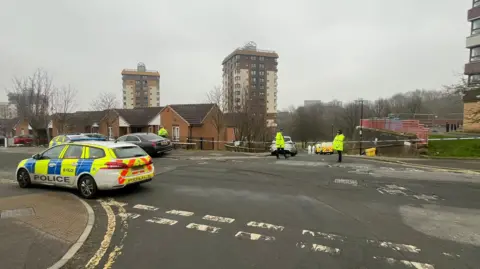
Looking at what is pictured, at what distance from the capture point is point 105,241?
4664mm

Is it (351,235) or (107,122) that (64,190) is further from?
(107,122)

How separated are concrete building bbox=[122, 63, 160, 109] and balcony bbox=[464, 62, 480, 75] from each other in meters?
109

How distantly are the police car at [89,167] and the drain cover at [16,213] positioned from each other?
57.6 inches

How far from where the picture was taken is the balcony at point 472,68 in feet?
95.5

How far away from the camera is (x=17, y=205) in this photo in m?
6.75

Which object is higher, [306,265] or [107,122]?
[107,122]

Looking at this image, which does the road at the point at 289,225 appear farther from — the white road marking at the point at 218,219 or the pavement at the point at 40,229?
the pavement at the point at 40,229

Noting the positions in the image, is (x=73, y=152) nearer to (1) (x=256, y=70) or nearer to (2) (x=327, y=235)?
(2) (x=327, y=235)

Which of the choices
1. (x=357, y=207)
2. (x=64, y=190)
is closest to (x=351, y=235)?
(x=357, y=207)

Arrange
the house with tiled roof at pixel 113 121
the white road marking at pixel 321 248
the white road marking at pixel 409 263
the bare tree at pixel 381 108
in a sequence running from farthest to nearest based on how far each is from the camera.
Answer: the bare tree at pixel 381 108
the house with tiled roof at pixel 113 121
the white road marking at pixel 321 248
the white road marking at pixel 409 263

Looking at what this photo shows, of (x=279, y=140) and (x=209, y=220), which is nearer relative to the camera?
(x=209, y=220)

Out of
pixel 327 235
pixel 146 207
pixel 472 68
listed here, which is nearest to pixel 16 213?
pixel 146 207

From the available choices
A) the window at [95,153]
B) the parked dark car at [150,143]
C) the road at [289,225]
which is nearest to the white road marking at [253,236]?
the road at [289,225]

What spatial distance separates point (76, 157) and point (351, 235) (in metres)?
7.23
